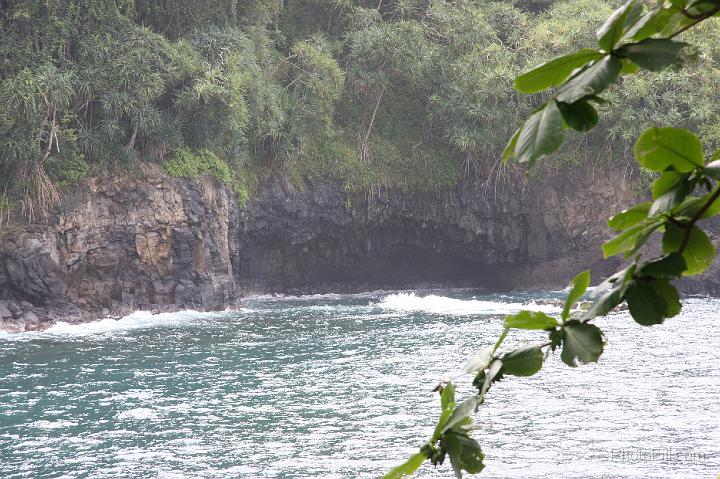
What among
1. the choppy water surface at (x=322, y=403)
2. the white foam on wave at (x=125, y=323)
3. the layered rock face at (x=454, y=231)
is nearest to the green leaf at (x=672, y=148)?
the choppy water surface at (x=322, y=403)

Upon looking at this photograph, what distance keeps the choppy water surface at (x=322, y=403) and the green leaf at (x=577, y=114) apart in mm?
6093

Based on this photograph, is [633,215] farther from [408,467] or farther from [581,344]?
[408,467]

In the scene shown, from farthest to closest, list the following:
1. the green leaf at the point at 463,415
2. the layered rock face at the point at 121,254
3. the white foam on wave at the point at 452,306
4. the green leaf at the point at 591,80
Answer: the white foam on wave at the point at 452,306
the layered rock face at the point at 121,254
the green leaf at the point at 463,415
the green leaf at the point at 591,80

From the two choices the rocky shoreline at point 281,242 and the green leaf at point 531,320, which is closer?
the green leaf at point 531,320

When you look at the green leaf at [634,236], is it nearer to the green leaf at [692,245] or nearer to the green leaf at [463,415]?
the green leaf at [692,245]

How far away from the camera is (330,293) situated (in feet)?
103

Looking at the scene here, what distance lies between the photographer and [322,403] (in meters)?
12.2

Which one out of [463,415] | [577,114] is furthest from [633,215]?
[463,415]

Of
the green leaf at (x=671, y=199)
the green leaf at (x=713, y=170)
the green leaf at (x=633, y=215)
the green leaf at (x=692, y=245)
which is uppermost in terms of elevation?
the green leaf at (x=713, y=170)

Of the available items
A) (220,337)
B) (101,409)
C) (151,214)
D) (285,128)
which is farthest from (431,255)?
(101,409)

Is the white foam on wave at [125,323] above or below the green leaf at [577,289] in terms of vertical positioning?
below

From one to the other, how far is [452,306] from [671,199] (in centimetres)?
2390

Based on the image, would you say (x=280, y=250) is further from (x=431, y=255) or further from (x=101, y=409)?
(x=101, y=409)

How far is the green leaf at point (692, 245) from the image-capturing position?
0.99 m
